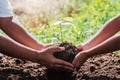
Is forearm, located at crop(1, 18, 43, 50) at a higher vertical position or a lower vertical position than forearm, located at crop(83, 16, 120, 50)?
higher

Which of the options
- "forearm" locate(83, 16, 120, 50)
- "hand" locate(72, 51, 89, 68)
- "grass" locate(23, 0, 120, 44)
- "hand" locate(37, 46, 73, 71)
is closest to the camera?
"hand" locate(37, 46, 73, 71)

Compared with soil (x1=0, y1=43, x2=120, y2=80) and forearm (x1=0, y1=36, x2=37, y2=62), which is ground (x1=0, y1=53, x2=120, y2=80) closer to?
soil (x1=0, y1=43, x2=120, y2=80)

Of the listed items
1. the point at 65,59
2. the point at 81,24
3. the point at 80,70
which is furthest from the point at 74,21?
the point at 65,59

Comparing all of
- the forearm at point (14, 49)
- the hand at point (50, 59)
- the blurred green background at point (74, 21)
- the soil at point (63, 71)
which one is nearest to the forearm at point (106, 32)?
the soil at point (63, 71)

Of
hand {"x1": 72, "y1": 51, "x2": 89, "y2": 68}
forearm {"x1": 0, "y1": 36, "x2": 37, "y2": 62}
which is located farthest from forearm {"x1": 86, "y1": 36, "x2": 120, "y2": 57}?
forearm {"x1": 0, "y1": 36, "x2": 37, "y2": 62}

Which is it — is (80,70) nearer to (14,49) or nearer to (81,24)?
(14,49)

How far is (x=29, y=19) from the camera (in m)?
6.83

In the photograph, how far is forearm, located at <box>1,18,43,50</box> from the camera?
4.32 meters

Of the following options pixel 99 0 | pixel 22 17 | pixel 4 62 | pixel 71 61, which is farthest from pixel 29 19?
pixel 71 61

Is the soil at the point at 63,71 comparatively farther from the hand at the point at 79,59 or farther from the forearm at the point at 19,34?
the forearm at the point at 19,34

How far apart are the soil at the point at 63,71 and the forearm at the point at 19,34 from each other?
17 cm

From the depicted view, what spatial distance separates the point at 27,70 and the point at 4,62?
0.33m

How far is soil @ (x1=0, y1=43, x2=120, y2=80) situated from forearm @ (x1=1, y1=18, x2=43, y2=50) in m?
0.17

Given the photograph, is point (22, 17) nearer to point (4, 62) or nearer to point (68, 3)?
point (68, 3)
